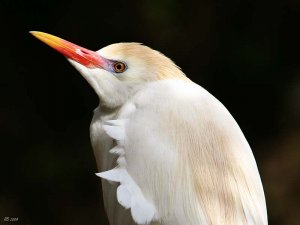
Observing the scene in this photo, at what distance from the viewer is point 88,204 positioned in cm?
310

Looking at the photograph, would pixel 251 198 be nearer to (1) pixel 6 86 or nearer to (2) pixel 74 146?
(2) pixel 74 146

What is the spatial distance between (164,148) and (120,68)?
0.98ft

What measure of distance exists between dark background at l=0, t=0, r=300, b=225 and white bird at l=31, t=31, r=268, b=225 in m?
1.31

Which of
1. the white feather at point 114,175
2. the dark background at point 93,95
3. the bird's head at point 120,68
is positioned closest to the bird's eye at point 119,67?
the bird's head at point 120,68

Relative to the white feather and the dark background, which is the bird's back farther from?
the dark background

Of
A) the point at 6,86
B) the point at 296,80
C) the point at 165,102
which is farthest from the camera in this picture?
the point at 6,86

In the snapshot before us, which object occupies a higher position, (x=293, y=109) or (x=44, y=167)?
(x=293, y=109)

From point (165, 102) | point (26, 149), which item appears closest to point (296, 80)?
point (26, 149)

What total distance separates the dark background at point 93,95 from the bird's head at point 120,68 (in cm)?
129

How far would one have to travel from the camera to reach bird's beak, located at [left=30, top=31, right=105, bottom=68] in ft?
5.28

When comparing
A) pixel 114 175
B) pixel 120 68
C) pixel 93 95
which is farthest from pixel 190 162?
pixel 93 95

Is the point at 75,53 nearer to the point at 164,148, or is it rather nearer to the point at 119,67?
the point at 119,67

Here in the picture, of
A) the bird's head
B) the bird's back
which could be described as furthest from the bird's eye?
the bird's back

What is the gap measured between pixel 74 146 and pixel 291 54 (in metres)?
1.11
